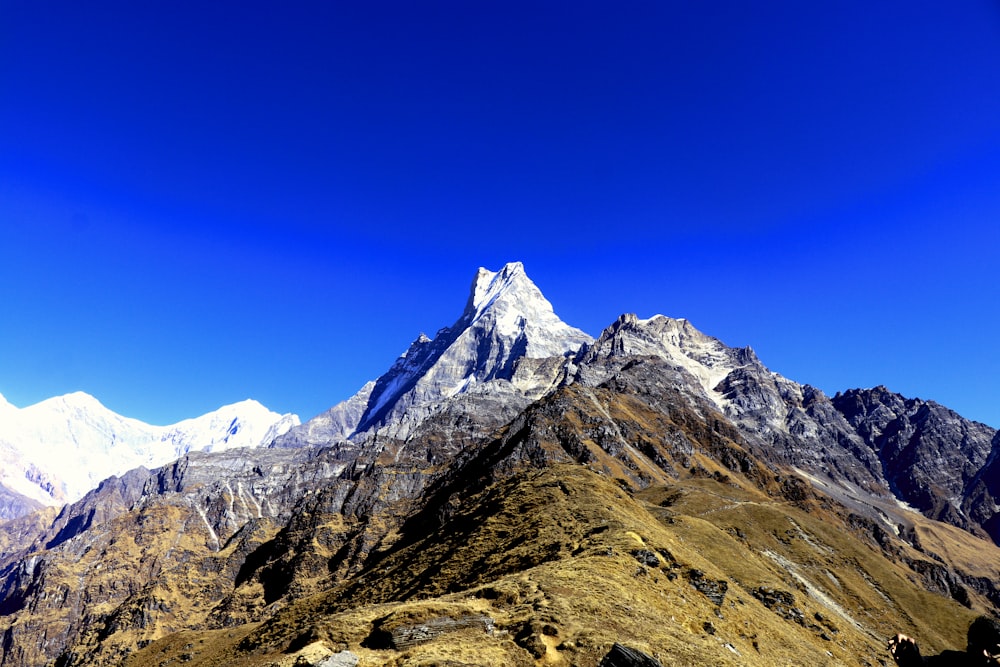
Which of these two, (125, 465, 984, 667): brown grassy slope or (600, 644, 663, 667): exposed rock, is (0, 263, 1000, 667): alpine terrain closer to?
(600, 644, 663, 667): exposed rock

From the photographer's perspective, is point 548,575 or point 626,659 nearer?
point 626,659

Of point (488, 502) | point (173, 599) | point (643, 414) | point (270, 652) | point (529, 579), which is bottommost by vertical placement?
point (173, 599)

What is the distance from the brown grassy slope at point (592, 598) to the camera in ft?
109

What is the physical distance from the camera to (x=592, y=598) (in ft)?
126

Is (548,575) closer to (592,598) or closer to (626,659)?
(592,598)

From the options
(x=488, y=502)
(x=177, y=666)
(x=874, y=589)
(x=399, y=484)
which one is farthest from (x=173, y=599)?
(x=874, y=589)

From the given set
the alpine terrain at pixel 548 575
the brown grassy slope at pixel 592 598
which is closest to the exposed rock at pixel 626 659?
the alpine terrain at pixel 548 575

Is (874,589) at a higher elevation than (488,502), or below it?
below

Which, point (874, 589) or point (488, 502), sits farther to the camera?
point (874, 589)

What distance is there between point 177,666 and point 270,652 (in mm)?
23907

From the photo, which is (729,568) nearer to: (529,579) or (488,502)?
(488,502)

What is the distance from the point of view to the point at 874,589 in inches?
3644

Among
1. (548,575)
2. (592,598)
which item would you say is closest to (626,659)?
(592,598)

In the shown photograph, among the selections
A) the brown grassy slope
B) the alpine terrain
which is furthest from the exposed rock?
the brown grassy slope
